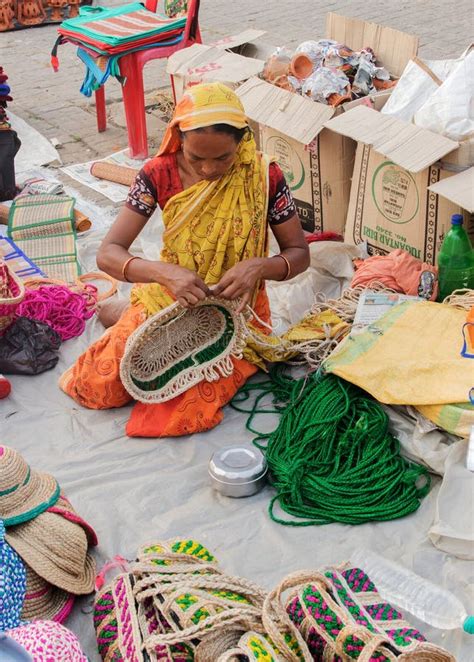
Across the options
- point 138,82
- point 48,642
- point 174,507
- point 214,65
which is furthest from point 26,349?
point 138,82

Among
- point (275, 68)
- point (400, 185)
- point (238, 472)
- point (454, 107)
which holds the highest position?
point (454, 107)

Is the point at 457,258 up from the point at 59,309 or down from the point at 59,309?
up

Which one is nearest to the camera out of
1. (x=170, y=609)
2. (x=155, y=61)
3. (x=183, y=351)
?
(x=170, y=609)

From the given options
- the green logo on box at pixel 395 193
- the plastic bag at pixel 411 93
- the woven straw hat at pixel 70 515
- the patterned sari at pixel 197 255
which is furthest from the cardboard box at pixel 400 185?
the woven straw hat at pixel 70 515

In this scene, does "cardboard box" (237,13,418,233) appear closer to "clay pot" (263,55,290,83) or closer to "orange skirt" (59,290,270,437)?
"clay pot" (263,55,290,83)

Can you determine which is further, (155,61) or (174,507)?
(155,61)

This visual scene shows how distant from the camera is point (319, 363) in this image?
318 cm

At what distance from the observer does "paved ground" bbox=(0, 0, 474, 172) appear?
20.1 ft

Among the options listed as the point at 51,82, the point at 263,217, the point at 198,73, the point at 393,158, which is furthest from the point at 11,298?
the point at 51,82

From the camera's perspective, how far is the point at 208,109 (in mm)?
2656

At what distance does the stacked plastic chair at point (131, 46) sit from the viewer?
5227 millimetres

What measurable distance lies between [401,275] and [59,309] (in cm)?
155

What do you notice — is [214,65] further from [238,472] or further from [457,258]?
[238,472]

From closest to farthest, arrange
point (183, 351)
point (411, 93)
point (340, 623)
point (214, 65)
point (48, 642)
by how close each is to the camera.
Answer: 1. point (48, 642)
2. point (340, 623)
3. point (183, 351)
4. point (411, 93)
5. point (214, 65)
